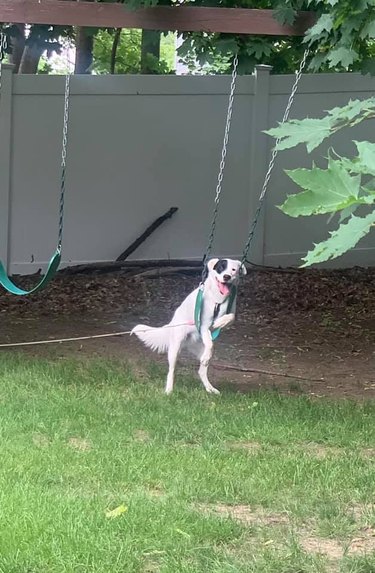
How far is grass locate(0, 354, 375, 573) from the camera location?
140 inches

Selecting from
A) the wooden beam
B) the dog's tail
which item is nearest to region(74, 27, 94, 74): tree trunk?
the wooden beam

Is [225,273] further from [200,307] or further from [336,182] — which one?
[336,182]

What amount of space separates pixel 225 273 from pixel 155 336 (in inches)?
27.9

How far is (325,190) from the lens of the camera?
1.99 metres

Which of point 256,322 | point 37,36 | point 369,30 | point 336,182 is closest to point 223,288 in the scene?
point 369,30

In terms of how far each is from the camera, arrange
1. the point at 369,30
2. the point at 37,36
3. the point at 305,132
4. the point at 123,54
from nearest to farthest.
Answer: the point at 305,132, the point at 369,30, the point at 37,36, the point at 123,54

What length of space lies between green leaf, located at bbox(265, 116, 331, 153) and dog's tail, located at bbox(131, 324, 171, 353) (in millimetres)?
3881

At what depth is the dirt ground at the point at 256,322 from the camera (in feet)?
A: 23.7

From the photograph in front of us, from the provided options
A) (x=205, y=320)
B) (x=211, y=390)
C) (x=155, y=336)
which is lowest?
(x=211, y=390)

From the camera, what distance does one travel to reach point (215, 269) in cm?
615

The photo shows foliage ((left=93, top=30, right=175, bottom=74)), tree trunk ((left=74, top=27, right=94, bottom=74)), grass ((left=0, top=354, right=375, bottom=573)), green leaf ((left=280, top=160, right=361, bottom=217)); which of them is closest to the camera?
green leaf ((left=280, top=160, right=361, bottom=217))

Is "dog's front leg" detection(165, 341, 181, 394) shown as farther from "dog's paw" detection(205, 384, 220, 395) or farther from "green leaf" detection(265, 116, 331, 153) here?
"green leaf" detection(265, 116, 331, 153)

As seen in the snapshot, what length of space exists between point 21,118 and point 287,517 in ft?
22.6

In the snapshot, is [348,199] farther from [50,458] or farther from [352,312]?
[352,312]
